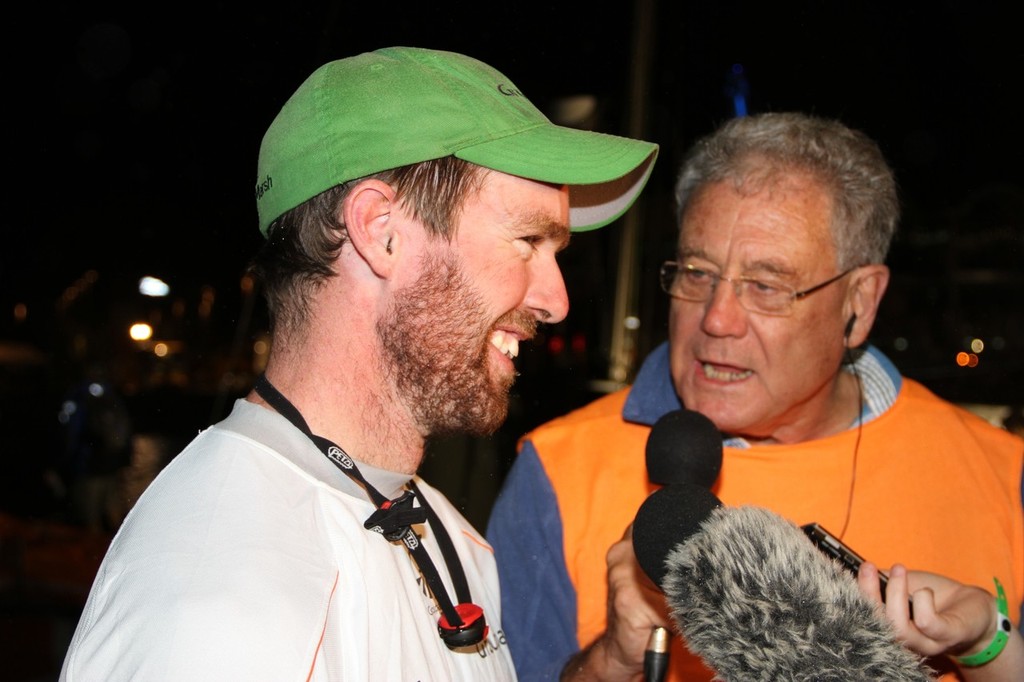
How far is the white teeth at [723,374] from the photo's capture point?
1.86m

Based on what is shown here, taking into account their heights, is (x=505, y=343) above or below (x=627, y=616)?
above

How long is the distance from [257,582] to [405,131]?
0.65 meters

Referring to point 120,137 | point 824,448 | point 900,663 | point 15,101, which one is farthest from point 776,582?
point 15,101

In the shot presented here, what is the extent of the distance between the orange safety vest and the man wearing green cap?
1.81 feet

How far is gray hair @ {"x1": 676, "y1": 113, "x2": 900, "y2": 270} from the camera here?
190 cm

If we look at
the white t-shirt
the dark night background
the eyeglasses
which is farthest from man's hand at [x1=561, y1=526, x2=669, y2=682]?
the eyeglasses

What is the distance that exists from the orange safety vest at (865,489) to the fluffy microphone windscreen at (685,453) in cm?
34

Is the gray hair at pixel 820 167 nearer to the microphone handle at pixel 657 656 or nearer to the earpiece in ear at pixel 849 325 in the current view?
the earpiece in ear at pixel 849 325

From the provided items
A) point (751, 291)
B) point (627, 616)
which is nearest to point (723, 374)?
point (751, 291)

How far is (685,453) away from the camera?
5.07ft

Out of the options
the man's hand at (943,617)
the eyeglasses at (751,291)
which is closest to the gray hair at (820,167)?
the eyeglasses at (751,291)

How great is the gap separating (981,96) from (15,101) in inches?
113

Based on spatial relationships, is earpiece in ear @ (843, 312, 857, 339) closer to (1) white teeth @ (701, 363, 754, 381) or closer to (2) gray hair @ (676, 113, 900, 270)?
(2) gray hair @ (676, 113, 900, 270)

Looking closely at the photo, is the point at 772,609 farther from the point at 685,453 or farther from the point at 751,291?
the point at 751,291
